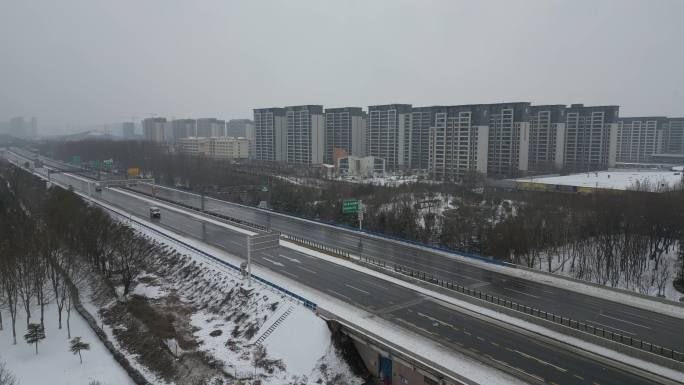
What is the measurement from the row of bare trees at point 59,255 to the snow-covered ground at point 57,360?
1.78 feet

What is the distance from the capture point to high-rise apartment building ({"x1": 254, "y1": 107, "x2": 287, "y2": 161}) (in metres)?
111

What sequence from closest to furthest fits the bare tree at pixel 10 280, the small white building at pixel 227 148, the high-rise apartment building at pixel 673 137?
the bare tree at pixel 10 280
the high-rise apartment building at pixel 673 137
the small white building at pixel 227 148

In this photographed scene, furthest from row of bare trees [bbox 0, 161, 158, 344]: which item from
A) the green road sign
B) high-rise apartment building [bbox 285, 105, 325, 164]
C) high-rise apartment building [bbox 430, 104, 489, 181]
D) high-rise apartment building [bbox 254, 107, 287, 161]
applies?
high-rise apartment building [bbox 254, 107, 287, 161]

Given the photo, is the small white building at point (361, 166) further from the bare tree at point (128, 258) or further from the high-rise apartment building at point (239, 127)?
the high-rise apartment building at point (239, 127)

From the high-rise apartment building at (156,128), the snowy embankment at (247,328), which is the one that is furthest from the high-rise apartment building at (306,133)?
the high-rise apartment building at (156,128)

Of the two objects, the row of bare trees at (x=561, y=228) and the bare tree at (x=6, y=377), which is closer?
the bare tree at (x=6, y=377)

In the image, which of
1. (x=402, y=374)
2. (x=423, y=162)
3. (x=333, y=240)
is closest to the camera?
(x=402, y=374)

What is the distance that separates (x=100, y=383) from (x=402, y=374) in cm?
1286

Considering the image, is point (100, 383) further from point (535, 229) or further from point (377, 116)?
point (377, 116)

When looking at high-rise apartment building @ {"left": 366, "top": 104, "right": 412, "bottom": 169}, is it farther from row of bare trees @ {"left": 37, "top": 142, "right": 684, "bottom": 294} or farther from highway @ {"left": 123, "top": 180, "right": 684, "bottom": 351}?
highway @ {"left": 123, "top": 180, "right": 684, "bottom": 351}

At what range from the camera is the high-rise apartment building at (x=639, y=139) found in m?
119

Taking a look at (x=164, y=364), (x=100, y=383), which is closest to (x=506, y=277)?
(x=164, y=364)

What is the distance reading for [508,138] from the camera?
82938 millimetres

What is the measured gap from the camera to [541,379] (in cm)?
1579
